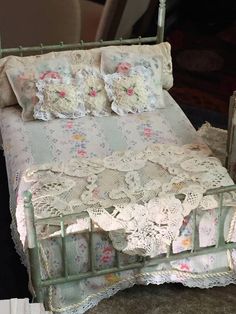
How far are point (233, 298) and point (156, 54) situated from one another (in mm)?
1438

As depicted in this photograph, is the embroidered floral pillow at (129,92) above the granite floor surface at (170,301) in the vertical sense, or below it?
above

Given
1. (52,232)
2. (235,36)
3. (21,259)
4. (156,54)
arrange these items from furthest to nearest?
(235,36) < (156,54) < (21,259) < (52,232)

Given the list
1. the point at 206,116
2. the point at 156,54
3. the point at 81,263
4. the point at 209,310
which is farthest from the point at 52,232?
the point at 206,116

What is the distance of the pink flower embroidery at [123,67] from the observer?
3.41 metres

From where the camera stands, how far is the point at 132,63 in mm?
3457

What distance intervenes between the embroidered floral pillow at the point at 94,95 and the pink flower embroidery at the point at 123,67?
0.38 ft

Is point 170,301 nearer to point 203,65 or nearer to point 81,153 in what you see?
point 81,153

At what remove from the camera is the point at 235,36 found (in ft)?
16.6

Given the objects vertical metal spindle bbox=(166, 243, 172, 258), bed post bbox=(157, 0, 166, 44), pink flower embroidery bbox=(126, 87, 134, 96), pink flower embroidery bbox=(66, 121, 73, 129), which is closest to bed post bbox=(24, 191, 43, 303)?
vertical metal spindle bbox=(166, 243, 172, 258)

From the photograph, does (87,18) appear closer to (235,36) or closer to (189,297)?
(235,36)

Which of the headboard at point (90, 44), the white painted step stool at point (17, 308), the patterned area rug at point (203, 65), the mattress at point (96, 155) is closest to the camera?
the white painted step stool at point (17, 308)

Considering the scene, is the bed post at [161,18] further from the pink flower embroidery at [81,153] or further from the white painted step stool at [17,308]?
the white painted step stool at [17,308]

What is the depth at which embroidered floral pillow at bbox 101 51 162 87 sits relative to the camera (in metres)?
3.44

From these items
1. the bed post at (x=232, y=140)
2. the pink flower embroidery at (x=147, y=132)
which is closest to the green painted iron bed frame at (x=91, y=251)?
the bed post at (x=232, y=140)
